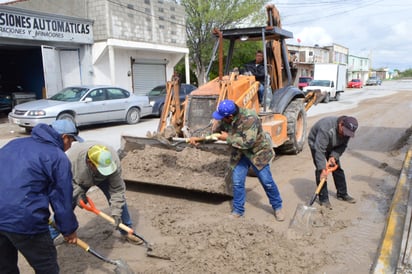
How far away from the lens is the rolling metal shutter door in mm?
19672

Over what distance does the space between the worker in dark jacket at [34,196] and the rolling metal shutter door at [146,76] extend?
1732 centimetres

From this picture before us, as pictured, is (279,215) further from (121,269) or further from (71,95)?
(71,95)

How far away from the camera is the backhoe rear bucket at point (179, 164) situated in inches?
206

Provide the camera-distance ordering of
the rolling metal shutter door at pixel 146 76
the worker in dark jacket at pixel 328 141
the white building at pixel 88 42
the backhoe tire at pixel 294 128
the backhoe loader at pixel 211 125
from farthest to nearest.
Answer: the rolling metal shutter door at pixel 146 76 → the white building at pixel 88 42 → the backhoe tire at pixel 294 128 → the backhoe loader at pixel 211 125 → the worker in dark jacket at pixel 328 141

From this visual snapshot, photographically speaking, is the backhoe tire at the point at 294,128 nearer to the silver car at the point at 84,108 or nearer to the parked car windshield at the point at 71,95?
the silver car at the point at 84,108

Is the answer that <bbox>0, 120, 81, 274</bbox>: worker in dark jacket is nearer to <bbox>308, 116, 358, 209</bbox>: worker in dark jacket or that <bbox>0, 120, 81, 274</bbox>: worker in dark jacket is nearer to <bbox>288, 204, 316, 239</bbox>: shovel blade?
<bbox>288, 204, 316, 239</bbox>: shovel blade

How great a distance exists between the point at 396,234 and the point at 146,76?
57.8 feet

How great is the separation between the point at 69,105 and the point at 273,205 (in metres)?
8.27

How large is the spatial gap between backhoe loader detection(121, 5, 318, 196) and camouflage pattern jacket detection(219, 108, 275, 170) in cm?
48

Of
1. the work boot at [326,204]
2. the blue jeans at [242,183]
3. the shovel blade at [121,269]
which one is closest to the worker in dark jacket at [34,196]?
the shovel blade at [121,269]

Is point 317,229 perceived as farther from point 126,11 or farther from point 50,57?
point 126,11

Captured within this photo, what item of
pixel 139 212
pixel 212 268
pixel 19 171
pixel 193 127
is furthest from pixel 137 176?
pixel 19 171

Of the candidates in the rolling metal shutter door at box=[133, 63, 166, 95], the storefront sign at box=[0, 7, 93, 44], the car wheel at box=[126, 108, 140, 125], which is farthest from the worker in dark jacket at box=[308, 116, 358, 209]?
the rolling metal shutter door at box=[133, 63, 166, 95]

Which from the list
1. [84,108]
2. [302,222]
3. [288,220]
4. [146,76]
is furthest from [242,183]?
[146,76]
